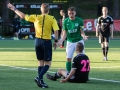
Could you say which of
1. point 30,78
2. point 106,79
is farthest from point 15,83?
point 106,79

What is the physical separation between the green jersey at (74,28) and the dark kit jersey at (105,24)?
245 inches

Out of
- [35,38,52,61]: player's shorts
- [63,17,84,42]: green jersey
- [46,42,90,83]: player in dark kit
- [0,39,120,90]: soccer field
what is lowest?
[0,39,120,90]: soccer field

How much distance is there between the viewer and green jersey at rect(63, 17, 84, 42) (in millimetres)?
16266

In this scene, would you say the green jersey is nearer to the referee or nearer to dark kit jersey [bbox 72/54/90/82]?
dark kit jersey [bbox 72/54/90/82]

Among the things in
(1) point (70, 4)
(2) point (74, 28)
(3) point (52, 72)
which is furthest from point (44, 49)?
(1) point (70, 4)

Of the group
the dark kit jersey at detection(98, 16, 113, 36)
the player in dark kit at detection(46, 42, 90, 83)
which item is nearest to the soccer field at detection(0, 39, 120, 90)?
the player in dark kit at detection(46, 42, 90, 83)

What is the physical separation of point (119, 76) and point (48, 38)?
329cm

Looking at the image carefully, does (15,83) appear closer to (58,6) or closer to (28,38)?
(28,38)

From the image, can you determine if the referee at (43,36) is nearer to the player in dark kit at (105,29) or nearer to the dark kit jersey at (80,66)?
the dark kit jersey at (80,66)

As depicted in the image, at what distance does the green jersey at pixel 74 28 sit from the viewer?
53.4 feet

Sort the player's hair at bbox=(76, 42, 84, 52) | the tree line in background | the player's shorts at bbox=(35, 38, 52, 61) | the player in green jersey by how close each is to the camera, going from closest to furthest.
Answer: the player's shorts at bbox=(35, 38, 52, 61) < the player's hair at bbox=(76, 42, 84, 52) < the player in green jersey < the tree line in background

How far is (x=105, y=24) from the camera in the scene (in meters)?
22.7

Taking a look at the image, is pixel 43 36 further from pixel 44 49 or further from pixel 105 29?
pixel 105 29

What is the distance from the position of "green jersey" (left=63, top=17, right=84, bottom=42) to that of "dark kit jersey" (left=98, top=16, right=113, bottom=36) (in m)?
6.21
